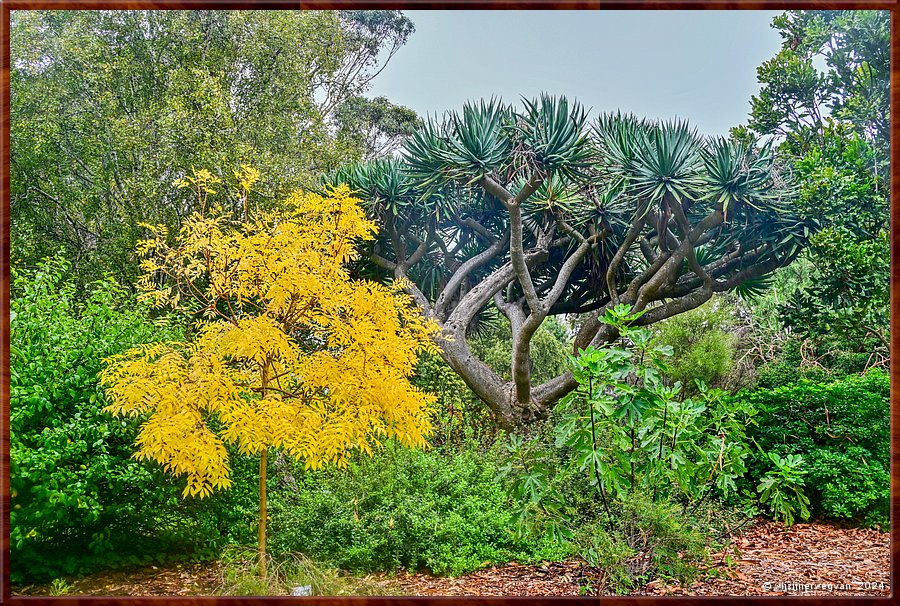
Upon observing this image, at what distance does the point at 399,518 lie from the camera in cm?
351

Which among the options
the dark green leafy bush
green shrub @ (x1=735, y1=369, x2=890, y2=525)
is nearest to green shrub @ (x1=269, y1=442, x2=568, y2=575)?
the dark green leafy bush

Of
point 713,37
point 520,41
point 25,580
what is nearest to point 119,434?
point 25,580

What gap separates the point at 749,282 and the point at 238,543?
4123mm

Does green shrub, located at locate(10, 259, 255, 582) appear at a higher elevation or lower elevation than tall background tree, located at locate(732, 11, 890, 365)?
lower

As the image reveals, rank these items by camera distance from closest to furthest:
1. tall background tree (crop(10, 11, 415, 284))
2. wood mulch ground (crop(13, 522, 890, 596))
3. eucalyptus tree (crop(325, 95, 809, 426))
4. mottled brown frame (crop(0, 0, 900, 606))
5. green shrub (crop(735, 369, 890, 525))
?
mottled brown frame (crop(0, 0, 900, 606))
wood mulch ground (crop(13, 522, 890, 596))
tall background tree (crop(10, 11, 415, 284))
green shrub (crop(735, 369, 890, 525))
eucalyptus tree (crop(325, 95, 809, 426))

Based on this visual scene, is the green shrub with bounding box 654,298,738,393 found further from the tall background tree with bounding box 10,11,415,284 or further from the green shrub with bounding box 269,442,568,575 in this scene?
the tall background tree with bounding box 10,11,415,284

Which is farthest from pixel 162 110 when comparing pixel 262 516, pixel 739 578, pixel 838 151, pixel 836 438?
pixel 836 438

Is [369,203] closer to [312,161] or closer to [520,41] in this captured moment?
[312,161]

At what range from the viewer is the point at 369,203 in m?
4.76

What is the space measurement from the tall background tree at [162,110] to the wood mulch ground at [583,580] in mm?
1755

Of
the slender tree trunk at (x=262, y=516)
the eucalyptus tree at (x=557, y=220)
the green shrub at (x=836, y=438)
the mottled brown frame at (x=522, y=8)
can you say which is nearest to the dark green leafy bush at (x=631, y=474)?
the mottled brown frame at (x=522, y=8)

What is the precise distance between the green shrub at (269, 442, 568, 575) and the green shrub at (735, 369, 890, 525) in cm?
167

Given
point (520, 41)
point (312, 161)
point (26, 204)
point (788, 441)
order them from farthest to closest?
point (312, 161) < point (788, 441) < point (520, 41) < point (26, 204)

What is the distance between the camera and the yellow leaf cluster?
3.14 metres
